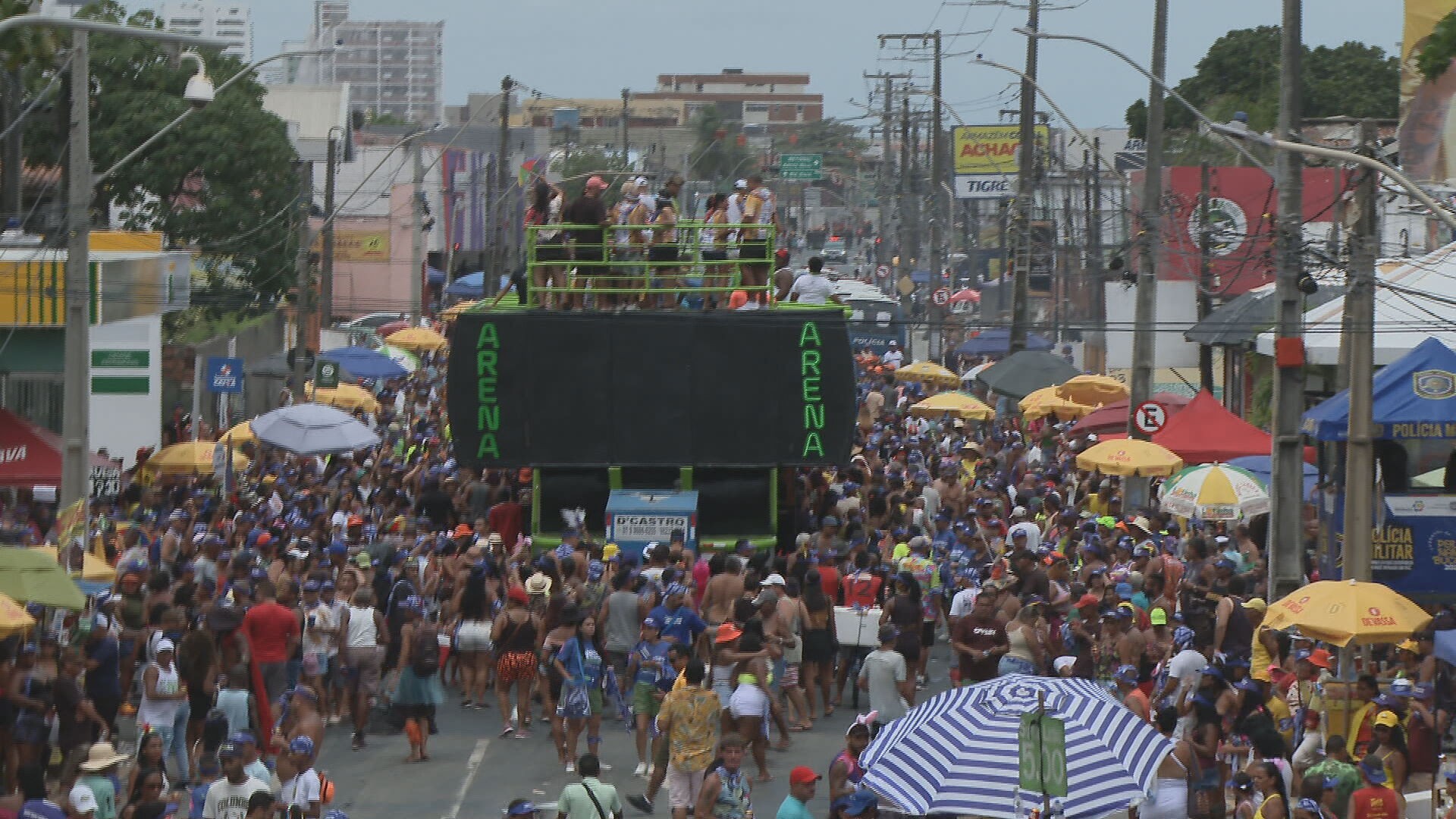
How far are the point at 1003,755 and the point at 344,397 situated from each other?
24054 millimetres

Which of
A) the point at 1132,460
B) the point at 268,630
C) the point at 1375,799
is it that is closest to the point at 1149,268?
the point at 1132,460

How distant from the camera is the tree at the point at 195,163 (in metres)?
40.8

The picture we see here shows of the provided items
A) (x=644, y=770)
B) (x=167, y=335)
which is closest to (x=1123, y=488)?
(x=644, y=770)

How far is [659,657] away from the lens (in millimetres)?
15766

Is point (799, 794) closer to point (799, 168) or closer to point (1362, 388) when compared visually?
point (1362, 388)

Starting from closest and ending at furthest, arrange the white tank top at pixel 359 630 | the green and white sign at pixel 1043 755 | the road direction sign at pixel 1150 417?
the green and white sign at pixel 1043 755, the white tank top at pixel 359 630, the road direction sign at pixel 1150 417

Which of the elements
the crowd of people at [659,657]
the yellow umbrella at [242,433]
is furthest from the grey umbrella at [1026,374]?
the yellow umbrella at [242,433]

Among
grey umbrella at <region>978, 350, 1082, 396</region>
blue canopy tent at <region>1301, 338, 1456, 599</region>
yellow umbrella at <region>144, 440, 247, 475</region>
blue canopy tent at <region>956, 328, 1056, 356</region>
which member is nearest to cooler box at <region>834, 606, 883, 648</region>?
blue canopy tent at <region>1301, 338, 1456, 599</region>

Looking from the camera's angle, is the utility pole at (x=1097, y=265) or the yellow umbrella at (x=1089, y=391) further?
the utility pole at (x=1097, y=265)

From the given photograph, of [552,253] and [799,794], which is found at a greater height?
[552,253]

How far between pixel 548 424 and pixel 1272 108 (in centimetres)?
5982

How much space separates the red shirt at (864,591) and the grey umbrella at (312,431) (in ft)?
29.2

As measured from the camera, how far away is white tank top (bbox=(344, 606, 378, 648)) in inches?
661

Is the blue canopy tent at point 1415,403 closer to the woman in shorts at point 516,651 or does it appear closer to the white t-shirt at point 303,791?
the woman in shorts at point 516,651
